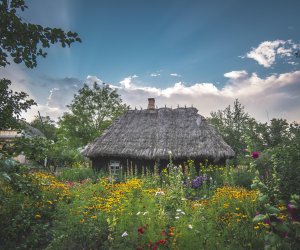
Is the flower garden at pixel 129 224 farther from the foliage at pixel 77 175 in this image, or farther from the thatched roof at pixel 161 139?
the foliage at pixel 77 175

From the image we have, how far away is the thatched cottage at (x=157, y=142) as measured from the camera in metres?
14.7

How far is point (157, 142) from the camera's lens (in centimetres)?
1571

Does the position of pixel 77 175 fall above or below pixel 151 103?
below

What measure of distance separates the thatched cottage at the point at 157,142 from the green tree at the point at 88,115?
12.2 metres

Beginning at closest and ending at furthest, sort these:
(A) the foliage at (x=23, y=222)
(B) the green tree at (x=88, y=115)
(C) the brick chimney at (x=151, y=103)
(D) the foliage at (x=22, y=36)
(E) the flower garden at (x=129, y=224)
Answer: (D) the foliage at (x=22, y=36)
(E) the flower garden at (x=129, y=224)
(A) the foliage at (x=23, y=222)
(C) the brick chimney at (x=151, y=103)
(B) the green tree at (x=88, y=115)

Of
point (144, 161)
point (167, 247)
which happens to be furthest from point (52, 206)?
point (144, 161)

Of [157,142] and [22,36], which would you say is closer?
[22,36]

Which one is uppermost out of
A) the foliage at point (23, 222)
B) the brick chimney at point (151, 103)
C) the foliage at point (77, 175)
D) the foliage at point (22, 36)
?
the brick chimney at point (151, 103)

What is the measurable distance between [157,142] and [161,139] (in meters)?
0.36

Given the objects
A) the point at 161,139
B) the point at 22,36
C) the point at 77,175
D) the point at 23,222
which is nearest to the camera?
the point at 22,36

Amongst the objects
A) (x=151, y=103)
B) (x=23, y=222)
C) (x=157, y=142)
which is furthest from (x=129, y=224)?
(x=151, y=103)

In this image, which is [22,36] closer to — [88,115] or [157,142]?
[157,142]

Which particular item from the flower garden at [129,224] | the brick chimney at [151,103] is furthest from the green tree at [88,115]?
the flower garden at [129,224]

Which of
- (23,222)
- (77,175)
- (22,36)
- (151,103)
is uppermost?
(151,103)
